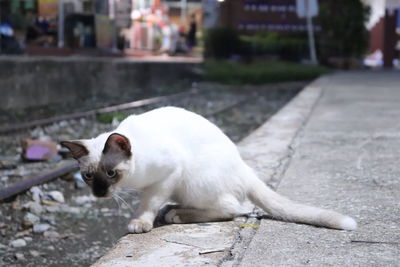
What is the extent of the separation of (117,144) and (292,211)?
855mm

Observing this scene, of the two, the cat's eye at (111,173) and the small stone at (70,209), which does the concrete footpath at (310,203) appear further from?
the small stone at (70,209)

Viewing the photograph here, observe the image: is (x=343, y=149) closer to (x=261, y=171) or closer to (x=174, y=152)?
(x=261, y=171)

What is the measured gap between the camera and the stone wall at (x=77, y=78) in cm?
966

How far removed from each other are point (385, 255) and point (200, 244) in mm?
726

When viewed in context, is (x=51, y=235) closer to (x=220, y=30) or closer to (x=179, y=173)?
(x=179, y=173)

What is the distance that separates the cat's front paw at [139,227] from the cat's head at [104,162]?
0.94 ft

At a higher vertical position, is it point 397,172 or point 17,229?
point 397,172

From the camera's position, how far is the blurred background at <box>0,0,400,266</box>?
4.20 metres

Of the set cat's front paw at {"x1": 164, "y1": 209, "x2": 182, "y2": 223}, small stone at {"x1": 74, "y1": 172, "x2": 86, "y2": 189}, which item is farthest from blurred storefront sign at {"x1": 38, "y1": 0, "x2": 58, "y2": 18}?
cat's front paw at {"x1": 164, "y1": 209, "x2": 182, "y2": 223}

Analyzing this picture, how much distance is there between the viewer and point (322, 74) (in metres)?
17.4

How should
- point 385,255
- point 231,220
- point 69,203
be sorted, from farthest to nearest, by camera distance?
1. point 69,203
2. point 231,220
3. point 385,255

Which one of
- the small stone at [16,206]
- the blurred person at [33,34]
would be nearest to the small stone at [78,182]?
the small stone at [16,206]

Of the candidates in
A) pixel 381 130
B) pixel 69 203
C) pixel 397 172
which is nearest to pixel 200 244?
pixel 397 172

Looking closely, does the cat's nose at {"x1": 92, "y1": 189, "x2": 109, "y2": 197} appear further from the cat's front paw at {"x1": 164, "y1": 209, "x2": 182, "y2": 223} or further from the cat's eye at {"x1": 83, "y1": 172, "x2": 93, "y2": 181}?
the cat's front paw at {"x1": 164, "y1": 209, "x2": 182, "y2": 223}
